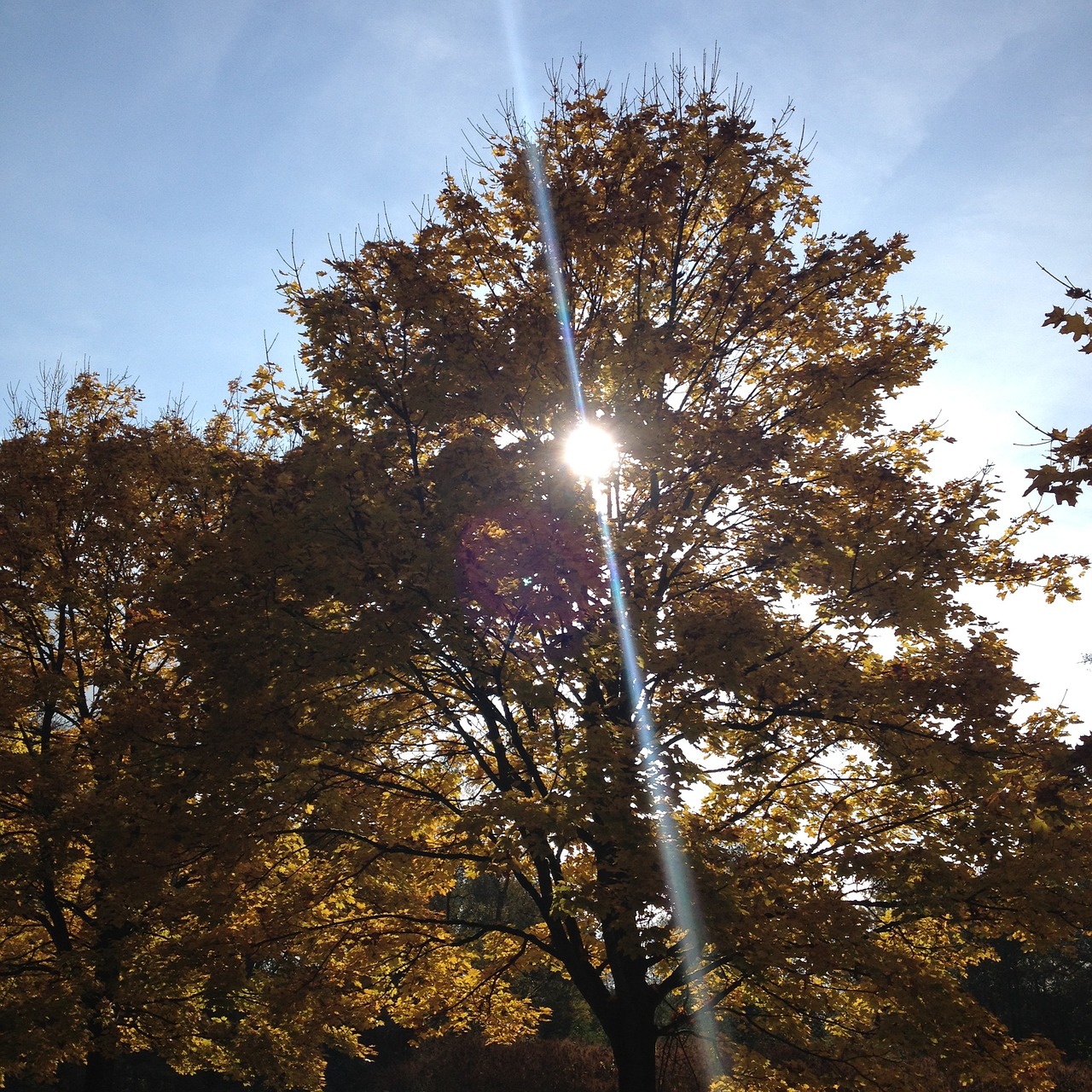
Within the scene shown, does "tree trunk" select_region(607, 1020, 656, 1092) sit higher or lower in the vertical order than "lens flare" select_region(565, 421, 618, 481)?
lower

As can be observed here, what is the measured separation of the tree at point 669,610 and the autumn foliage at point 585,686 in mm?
43

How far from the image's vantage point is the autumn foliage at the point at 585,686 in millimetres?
5922

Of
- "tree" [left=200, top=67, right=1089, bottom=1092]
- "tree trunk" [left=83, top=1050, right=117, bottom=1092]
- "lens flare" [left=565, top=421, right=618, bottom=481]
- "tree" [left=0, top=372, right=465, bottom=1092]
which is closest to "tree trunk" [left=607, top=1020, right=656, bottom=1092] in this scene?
"tree" [left=200, top=67, right=1089, bottom=1092]

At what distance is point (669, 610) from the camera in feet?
24.7

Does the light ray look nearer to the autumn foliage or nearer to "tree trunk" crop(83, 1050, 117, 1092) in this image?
the autumn foliage

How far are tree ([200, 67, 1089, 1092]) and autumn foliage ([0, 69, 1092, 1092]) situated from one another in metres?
Answer: 0.04

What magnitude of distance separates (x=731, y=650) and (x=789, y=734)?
2.22 metres

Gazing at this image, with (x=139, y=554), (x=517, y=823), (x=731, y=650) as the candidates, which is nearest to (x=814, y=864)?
(x=731, y=650)

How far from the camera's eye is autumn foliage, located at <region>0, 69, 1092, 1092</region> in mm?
5922

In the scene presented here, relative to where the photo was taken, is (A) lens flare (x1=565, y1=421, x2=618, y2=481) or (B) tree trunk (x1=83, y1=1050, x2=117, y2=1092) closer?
(A) lens flare (x1=565, y1=421, x2=618, y2=481)

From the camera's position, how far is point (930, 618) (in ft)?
19.9

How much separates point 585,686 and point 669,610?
1.12 meters

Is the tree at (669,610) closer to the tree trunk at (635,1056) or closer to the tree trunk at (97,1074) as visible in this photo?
the tree trunk at (635,1056)

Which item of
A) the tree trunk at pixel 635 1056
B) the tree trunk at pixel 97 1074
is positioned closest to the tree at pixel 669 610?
the tree trunk at pixel 635 1056
